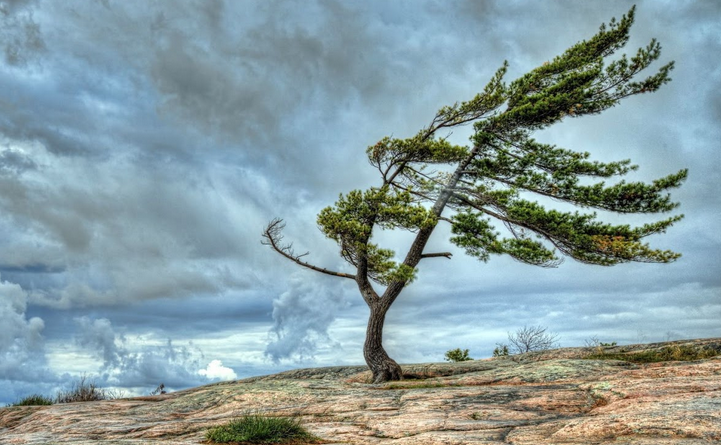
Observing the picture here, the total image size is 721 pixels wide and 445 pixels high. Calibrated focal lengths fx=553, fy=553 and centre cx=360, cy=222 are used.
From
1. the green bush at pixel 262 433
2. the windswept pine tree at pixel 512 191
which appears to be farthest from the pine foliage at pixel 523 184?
the green bush at pixel 262 433

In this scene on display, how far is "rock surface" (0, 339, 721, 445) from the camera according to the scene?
8227 mm

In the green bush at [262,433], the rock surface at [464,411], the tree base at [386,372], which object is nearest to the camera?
the rock surface at [464,411]

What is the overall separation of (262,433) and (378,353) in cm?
1083

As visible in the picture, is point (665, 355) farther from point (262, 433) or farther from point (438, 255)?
point (262, 433)

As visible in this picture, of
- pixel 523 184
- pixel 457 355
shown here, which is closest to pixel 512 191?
pixel 523 184

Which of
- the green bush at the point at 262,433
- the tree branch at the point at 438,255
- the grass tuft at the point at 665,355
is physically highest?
the tree branch at the point at 438,255

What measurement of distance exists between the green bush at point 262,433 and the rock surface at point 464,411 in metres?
0.39

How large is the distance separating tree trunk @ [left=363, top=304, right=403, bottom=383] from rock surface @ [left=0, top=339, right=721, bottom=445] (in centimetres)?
219

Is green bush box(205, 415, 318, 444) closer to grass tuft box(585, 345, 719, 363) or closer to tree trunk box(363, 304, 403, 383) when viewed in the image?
tree trunk box(363, 304, 403, 383)

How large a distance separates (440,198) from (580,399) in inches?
435

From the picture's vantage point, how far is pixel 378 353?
67.5 feet

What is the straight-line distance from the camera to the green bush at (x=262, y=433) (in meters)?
10.0

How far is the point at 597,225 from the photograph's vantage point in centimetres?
1980

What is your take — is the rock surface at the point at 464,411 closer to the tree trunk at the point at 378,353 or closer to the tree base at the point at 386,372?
the tree base at the point at 386,372
